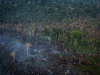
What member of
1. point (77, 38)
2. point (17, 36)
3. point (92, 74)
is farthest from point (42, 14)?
point (92, 74)

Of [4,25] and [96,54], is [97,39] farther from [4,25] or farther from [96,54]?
[4,25]

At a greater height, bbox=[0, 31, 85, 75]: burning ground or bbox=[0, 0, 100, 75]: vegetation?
bbox=[0, 0, 100, 75]: vegetation

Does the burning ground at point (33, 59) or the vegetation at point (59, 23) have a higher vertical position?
the vegetation at point (59, 23)

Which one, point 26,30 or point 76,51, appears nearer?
point 76,51

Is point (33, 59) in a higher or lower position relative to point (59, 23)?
lower

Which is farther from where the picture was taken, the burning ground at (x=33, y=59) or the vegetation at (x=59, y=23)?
the vegetation at (x=59, y=23)

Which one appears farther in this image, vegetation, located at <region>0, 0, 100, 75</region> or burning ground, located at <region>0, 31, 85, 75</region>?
vegetation, located at <region>0, 0, 100, 75</region>

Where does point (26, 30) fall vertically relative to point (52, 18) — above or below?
below

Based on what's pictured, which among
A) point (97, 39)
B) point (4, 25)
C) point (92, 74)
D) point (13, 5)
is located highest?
point (13, 5)

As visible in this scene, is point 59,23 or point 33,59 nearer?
point 33,59

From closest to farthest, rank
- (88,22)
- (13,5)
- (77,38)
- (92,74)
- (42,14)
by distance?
(92,74) < (77,38) < (88,22) < (42,14) < (13,5)

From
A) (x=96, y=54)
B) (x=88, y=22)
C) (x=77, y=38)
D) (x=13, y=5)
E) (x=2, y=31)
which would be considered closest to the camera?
(x=96, y=54)
